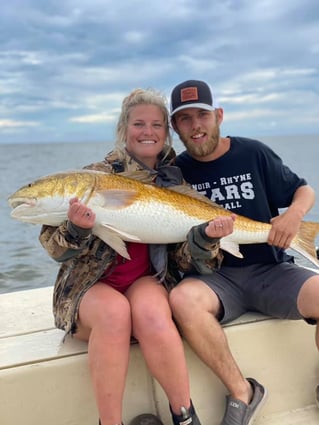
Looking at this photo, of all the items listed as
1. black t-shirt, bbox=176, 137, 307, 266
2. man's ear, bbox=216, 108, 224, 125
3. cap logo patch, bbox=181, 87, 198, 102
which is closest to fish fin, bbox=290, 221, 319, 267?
black t-shirt, bbox=176, 137, 307, 266

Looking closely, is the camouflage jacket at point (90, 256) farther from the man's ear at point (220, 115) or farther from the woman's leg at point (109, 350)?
the man's ear at point (220, 115)

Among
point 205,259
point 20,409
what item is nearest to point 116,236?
point 205,259

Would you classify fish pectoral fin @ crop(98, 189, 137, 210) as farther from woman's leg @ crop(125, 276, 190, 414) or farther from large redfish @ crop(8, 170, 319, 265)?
woman's leg @ crop(125, 276, 190, 414)

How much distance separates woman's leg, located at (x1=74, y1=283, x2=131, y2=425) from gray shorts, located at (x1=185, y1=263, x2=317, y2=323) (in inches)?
28.3

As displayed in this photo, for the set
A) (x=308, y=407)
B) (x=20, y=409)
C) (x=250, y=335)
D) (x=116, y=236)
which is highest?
(x=116, y=236)

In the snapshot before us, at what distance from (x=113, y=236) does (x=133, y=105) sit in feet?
3.20

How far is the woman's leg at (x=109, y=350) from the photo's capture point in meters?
2.62

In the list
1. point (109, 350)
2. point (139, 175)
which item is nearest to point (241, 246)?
point (139, 175)

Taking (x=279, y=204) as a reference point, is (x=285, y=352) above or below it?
below

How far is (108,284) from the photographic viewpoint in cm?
307

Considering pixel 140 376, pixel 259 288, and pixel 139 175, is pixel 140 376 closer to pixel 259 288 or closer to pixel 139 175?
pixel 259 288

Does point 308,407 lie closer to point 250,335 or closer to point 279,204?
point 250,335

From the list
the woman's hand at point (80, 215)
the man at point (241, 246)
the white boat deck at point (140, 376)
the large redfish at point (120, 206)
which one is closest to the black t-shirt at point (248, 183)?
the man at point (241, 246)

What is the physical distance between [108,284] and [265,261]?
1.12 metres
